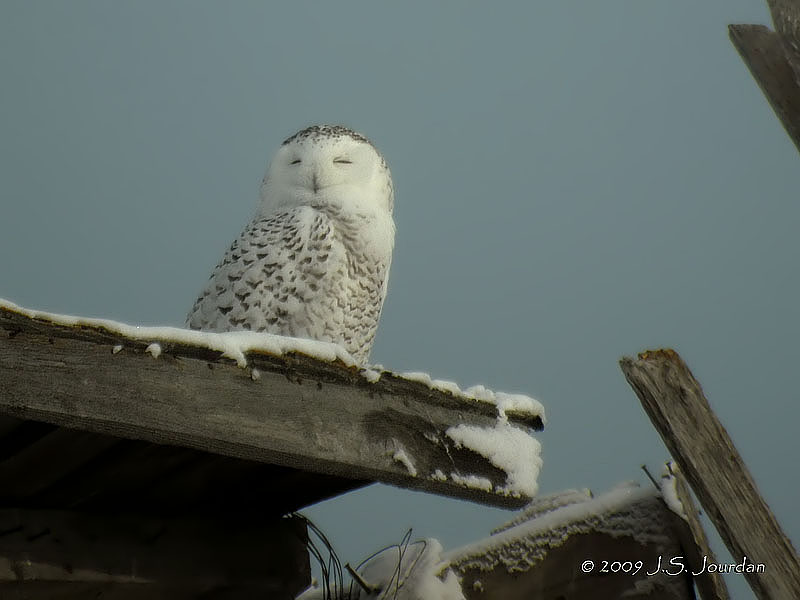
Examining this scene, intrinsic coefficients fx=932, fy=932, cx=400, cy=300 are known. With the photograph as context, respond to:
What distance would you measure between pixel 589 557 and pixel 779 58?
800 mm

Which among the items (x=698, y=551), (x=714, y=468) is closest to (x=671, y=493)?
(x=698, y=551)

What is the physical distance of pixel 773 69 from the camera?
1.31 metres

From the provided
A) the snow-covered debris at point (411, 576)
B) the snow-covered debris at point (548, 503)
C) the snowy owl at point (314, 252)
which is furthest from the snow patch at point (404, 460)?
the snow-covered debris at point (548, 503)

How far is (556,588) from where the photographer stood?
4.88ft

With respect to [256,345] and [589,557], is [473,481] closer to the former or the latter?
[256,345]

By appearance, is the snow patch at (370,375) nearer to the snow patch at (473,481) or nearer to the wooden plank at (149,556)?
the snow patch at (473,481)

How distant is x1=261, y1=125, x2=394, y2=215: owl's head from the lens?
1838 mm

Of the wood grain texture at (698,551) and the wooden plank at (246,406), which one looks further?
the wood grain texture at (698,551)

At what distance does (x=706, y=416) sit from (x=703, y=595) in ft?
1.32

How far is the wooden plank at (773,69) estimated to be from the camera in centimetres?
128

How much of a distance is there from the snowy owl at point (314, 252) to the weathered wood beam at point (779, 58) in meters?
0.76

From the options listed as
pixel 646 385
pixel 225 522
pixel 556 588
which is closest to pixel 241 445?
pixel 225 522

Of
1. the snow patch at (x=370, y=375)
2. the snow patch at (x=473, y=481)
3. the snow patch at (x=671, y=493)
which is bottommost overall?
the snow patch at (x=671, y=493)

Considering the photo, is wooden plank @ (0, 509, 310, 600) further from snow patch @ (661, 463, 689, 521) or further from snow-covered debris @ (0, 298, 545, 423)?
snow patch @ (661, 463, 689, 521)
